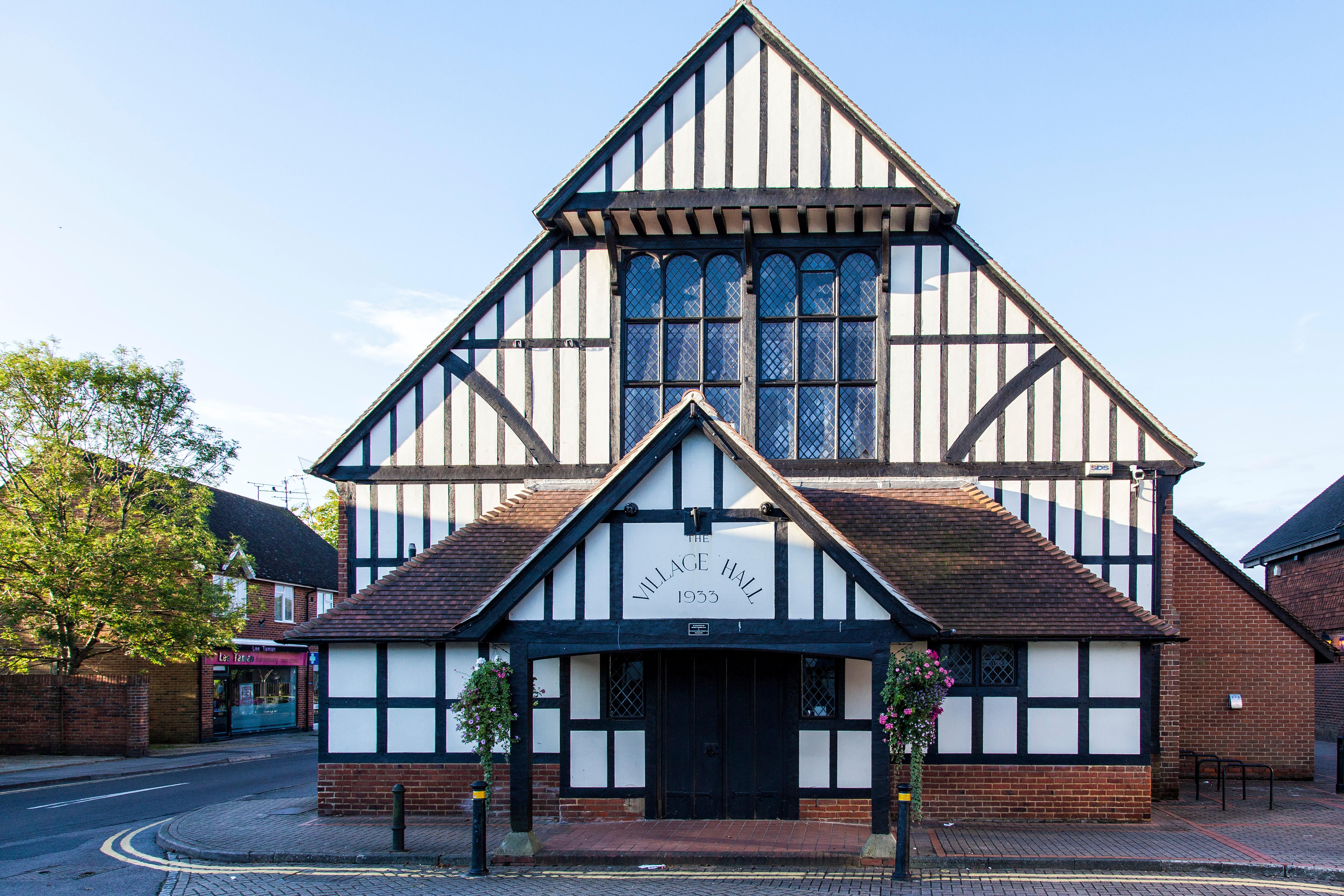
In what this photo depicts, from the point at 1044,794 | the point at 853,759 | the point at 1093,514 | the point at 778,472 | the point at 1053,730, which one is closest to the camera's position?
the point at 778,472

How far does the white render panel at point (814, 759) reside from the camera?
13008mm

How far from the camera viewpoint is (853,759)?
13016 millimetres

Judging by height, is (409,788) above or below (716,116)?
below

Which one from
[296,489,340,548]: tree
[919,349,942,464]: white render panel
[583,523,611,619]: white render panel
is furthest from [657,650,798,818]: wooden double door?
[296,489,340,548]: tree

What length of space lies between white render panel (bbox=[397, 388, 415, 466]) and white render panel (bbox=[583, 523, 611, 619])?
527cm

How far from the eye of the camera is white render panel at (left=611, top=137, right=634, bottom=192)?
51.4 feet

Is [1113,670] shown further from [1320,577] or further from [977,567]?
[1320,577]

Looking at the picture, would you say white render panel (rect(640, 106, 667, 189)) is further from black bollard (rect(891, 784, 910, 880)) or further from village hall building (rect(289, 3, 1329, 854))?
black bollard (rect(891, 784, 910, 880))

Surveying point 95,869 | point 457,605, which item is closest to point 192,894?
point 95,869

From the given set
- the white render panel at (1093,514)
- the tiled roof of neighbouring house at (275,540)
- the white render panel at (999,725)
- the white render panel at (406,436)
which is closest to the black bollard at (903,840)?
the white render panel at (999,725)

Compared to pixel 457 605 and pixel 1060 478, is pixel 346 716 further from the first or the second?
pixel 1060 478

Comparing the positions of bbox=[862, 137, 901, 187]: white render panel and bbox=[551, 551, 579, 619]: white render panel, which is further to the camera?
bbox=[862, 137, 901, 187]: white render panel

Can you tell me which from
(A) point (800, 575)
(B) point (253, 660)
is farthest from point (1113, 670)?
(B) point (253, 660)

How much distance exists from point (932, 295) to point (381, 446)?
936cm
